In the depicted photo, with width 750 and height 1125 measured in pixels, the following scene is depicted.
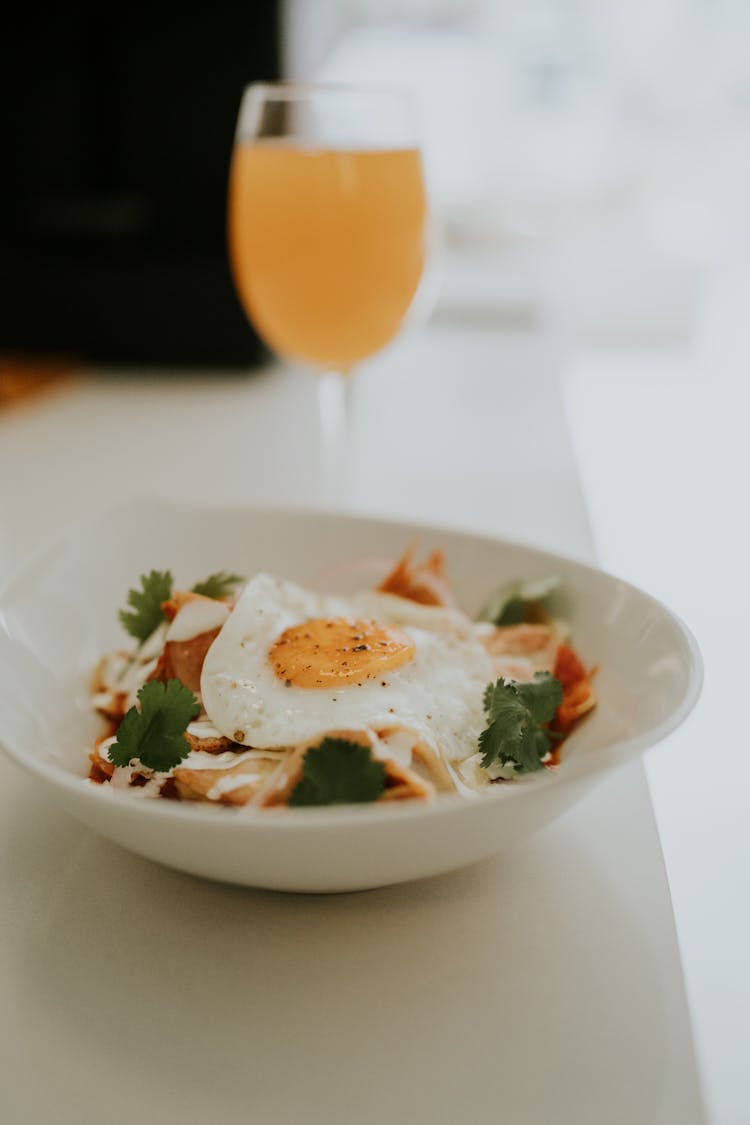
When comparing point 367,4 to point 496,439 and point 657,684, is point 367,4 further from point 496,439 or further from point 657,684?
point 657,684

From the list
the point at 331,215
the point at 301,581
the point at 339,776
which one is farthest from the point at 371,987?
the point at 331,215

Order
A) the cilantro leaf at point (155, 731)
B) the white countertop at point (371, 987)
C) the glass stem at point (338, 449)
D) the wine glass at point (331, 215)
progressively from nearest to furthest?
the white countertop at point (371, 987) < the cilantro leaf at point (155, 731) < the wine glass at point (331, 215) < the glass stem at point (338, 449)

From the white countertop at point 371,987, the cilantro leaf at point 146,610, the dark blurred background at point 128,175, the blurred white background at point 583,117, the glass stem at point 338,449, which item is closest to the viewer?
the white countertop at point 371,987

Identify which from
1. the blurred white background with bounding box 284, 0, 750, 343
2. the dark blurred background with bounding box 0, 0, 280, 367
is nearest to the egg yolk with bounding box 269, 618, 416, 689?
the dark blurred background with bounding box 0, 0, 280, 367

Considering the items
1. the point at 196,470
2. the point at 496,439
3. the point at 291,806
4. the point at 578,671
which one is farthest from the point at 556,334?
the point at 291,806

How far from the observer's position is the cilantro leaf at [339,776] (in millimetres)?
539

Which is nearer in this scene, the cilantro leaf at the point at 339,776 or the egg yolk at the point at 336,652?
the cilantro leaf at the point at 339,776

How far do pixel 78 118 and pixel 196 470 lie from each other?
857 mm

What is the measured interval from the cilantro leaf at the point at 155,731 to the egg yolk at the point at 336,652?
65mm

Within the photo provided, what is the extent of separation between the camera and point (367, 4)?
10.5 ft

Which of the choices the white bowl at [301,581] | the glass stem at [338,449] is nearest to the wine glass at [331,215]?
the glass stem at [338,449]

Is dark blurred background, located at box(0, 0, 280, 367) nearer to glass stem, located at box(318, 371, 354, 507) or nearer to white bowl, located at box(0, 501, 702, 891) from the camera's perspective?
glass stem, located at box(318, 371, 354, 507)

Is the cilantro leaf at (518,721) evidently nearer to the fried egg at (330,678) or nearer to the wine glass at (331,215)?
the fried egg at (330,678)

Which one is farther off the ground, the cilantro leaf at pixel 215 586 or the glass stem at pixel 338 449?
the cilantro leaf at pixel 215 586
